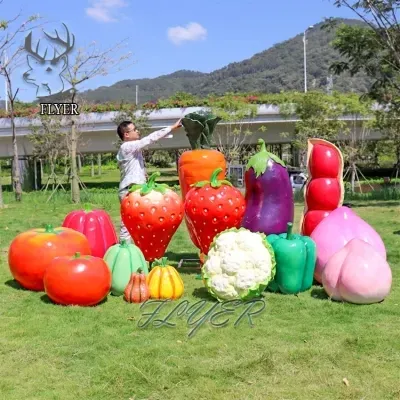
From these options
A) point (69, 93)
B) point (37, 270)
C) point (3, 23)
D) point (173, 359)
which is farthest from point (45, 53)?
point (173, 359)

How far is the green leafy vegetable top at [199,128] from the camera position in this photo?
6777 millimetres

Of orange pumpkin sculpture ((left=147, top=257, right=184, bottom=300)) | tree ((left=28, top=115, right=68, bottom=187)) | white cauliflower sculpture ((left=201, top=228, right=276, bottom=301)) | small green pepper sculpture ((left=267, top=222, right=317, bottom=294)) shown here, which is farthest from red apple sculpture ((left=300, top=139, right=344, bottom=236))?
tree ((left=28, top=115, right=68, bottom=187))

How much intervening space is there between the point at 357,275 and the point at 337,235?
0.75 meters

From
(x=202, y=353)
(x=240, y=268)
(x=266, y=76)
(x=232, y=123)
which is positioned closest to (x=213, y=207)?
(x=240, y=268)

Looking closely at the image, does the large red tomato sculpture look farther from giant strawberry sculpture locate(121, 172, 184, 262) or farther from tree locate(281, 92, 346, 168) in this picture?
tree locate(281, 92, 346, 168)

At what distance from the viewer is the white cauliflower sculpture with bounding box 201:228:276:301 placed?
5.07m

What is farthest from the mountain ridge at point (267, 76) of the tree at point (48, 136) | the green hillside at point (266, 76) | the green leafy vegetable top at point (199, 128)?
the green leafy vegetable top at point (199, 128)

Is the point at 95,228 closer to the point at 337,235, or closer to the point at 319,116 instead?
the point at 337,235

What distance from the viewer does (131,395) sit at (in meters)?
3.23

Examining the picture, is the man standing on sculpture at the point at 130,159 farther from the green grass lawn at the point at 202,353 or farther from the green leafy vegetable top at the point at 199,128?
the green grass lawn at the point at 202,353

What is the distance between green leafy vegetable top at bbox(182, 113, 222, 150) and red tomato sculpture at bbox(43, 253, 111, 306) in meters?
2.24

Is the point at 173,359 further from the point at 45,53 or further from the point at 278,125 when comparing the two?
the point at 278,125

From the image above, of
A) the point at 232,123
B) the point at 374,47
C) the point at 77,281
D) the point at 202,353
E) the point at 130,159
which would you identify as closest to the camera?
the point at 202,353

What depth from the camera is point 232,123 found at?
25250 mm
